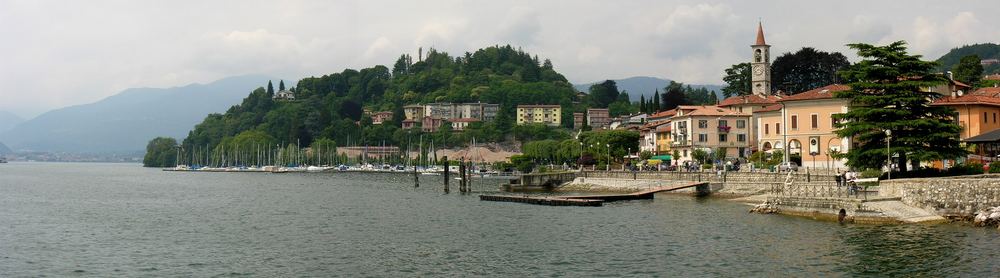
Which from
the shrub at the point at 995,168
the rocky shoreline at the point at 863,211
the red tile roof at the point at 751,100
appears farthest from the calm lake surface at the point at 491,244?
the red tile roof at the point at 751,100

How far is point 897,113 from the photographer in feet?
148

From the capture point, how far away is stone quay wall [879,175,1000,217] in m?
37.9

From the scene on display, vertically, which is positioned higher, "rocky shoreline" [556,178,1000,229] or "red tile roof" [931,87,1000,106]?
"red tile roof" [931,87,1000,106]

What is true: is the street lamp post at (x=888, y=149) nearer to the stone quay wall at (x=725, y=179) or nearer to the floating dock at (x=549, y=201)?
the stone quay wall at (x=725, y=179)

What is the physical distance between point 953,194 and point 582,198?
25.9m

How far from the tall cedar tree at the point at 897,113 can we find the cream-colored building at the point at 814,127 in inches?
729

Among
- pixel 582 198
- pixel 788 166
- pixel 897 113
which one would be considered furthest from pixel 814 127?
pixel 897 113

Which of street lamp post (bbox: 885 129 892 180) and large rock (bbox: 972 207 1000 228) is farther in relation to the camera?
street lamp post (bbox: 885 129 892 180)

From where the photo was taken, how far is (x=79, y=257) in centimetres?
3456

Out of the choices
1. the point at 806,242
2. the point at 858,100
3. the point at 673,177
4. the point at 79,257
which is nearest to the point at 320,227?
the point at 79,257

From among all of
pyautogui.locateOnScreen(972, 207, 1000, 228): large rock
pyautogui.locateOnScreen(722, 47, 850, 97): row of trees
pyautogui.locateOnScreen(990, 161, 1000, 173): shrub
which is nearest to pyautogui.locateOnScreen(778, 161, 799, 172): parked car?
pyautogui.locateOnScreen(990, 161, 1000, 173): shrub

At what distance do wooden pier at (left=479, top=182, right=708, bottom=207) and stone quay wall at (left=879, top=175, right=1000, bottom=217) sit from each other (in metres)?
20.6

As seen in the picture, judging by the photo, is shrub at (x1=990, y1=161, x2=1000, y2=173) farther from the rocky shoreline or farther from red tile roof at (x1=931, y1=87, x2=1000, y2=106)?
red tile roof at (x1=931, y1=87, x2=1000, y2=106)

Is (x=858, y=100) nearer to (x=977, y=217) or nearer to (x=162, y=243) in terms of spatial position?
(x=977, y=217)
